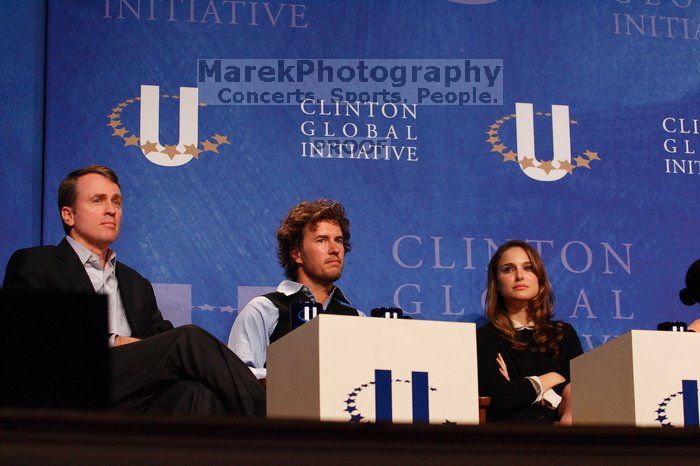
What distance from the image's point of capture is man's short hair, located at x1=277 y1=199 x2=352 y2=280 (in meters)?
3.99

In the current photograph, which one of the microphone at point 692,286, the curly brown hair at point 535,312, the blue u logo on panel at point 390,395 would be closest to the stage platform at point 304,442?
the blue u logo on panel at point 390,395

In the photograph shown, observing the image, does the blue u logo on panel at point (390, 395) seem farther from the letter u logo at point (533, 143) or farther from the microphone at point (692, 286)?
the letter u logo at point (533, 143)

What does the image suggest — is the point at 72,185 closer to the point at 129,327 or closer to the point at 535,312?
the point at 129,327

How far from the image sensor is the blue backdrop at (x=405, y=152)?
4.20m

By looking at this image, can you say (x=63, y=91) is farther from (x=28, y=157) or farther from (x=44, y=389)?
(x=44, y=389)

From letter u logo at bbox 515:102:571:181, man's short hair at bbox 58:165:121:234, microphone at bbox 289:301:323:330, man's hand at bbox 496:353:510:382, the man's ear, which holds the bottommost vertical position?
man's hand at bbox 496:353:510:382

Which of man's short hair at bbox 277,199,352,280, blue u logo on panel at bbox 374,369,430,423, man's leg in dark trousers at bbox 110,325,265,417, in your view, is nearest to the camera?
blue u logo on panel at bbox 374,369,430,423

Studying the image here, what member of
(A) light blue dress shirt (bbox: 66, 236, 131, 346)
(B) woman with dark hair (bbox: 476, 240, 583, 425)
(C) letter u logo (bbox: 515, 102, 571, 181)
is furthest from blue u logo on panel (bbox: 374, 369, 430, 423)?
(C) letter u logo (bbox: 515, 102, 571, 181)

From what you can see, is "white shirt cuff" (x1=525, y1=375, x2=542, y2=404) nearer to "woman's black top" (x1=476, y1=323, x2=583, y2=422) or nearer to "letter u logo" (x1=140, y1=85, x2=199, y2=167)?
"woman's black top" (x1=476, y1=323, x2=583, y2=422)

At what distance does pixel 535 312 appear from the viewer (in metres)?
3.87

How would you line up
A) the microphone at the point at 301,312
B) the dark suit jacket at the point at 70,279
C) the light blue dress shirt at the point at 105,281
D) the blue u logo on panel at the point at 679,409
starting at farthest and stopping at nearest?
1. the light blue dress shirt at the point at 105,281
2. the dark suit jacket at the point at 70,279
3. the microphone at the point at 301,312
4. the blue u logo on panel at the point at 679,409

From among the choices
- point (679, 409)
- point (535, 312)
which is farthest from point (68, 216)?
point (679, 409)

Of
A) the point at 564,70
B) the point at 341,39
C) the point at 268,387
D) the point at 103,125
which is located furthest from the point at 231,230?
the point at 268,387

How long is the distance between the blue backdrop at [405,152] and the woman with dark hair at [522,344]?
16.7 inches
